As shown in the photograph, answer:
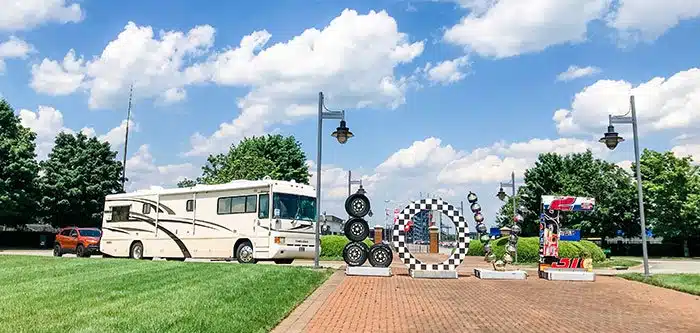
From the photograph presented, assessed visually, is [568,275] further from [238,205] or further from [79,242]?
[79,242]

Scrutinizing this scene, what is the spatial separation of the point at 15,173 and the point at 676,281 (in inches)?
1465

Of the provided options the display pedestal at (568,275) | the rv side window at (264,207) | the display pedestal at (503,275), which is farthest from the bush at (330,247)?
the display pedestal at (568,275)

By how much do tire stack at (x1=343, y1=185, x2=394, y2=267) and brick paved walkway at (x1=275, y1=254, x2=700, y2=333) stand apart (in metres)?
1.58

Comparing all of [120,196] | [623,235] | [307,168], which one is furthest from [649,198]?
[120,196]

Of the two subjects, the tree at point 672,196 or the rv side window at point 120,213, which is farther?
the tree at point 672,196

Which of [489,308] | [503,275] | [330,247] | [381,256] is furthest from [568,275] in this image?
[330,247]

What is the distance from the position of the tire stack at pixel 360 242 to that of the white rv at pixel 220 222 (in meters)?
3.23

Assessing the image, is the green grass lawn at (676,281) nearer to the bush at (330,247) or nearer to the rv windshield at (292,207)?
the rv windshield at (292,207)

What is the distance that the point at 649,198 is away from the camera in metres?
44.2

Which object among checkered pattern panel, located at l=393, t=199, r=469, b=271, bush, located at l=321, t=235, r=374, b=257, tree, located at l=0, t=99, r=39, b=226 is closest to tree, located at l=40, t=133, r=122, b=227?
tree, located at l=0, t=99, r=39, b=226

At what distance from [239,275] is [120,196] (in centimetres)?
1408

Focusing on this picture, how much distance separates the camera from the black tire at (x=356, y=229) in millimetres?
17000

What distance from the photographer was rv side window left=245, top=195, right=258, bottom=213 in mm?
20016

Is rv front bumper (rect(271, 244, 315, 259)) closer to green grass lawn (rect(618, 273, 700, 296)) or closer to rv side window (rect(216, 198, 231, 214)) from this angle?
rv side window (rect(216, 198, 231, 214))
